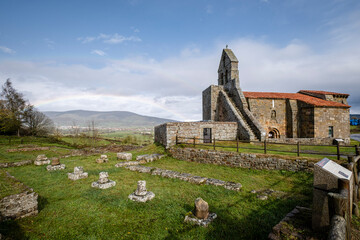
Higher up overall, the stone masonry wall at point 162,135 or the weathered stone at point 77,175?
the stone masonry wall at point 162,135

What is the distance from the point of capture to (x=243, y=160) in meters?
10.9

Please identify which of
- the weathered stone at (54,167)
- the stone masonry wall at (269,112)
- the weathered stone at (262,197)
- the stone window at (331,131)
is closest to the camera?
the weathered stone at (262,197)

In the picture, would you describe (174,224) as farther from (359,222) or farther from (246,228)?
(359,222)

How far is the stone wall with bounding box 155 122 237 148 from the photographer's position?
15089 mm

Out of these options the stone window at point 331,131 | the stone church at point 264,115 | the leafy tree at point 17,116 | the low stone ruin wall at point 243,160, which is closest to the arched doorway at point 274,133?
the stone church at point 264,115

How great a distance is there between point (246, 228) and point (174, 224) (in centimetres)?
198

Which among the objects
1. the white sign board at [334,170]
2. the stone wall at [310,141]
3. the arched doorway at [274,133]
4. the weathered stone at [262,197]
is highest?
the white sign board at [334,170]

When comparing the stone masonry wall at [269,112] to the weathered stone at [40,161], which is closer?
the weathered stone at [40,161]

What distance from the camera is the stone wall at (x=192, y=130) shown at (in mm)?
15089

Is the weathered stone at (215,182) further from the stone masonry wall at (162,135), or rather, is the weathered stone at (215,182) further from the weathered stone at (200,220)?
the stone masonry wall at (162,135)

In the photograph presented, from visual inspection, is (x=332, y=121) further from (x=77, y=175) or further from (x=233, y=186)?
(x=77, y=175)

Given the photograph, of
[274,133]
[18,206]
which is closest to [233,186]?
[18,206]

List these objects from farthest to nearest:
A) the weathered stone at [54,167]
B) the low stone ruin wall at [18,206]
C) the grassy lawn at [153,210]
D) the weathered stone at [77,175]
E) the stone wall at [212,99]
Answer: the stone wall at [212,99] < the weathered stone at [54,167] < the weathered stone at [77,175] < the low stone ruin wall at [18,206] < the grassy lawn at [153,210]

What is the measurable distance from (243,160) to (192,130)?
6.12m
